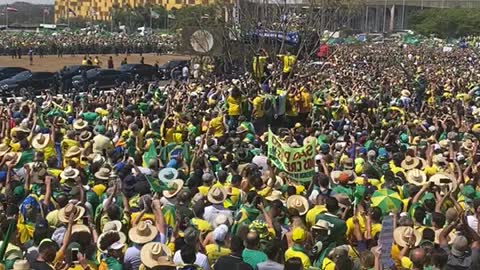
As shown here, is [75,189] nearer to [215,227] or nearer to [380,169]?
[215,227]

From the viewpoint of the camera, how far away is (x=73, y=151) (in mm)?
10141

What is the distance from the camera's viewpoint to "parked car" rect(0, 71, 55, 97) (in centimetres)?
2677

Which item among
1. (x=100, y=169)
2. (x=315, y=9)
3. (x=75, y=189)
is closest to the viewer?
(x=75, y=189)

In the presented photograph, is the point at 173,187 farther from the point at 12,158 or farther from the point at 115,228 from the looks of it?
the point at 12,158

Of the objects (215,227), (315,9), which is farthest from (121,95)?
(315,9)

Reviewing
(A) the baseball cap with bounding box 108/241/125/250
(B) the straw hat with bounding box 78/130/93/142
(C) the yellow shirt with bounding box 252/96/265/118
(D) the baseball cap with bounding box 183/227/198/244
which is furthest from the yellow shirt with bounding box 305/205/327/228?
(C) the yellow shirt with bounding box 252/96/265/118

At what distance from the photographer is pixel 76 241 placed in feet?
21.4

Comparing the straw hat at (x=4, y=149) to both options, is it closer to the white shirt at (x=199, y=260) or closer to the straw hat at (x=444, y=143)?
the white shirt at (x=199, y=260)

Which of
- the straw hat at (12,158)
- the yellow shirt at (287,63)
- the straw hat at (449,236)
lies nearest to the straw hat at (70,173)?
the straw hat at (12,158)

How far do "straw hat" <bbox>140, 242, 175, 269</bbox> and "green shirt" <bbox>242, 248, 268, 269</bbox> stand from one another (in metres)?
0.60

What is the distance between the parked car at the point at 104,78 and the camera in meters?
29.6

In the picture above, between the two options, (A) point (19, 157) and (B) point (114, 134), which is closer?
(A) point (19, 157)

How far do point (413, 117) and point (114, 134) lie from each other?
7.27 metres

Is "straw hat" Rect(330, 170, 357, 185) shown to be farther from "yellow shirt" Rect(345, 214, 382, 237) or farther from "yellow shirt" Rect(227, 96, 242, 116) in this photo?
"yellow shirt" Rect(227, 96, 242, 116)
